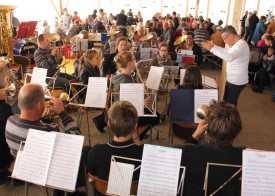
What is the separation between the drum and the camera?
686 cm

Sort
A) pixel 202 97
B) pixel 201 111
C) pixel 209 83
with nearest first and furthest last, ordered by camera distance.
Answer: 1. pixel 201 111
2. pixel 202 97
3. pixel 209 83

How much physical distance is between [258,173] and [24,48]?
22.7 feet

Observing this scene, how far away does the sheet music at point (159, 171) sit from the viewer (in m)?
1.56

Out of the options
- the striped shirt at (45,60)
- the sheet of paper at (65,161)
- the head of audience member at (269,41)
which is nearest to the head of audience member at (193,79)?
the sheet of paper at (65,161)

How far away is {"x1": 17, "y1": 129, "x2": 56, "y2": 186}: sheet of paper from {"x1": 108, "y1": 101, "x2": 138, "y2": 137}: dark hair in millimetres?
406

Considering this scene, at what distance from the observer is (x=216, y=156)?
169 cm

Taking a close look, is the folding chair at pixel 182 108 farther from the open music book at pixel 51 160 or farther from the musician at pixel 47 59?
the musician at pixel 47 59

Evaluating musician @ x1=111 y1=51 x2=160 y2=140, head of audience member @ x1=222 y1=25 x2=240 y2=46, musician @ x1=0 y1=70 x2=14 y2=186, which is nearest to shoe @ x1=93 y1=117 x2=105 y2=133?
musician @ x1=111 y1=51 x2=160 y2=140

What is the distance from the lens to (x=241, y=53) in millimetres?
3615

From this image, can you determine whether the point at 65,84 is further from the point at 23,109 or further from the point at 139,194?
the point at 139,194

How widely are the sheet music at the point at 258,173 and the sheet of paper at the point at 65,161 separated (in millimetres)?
998

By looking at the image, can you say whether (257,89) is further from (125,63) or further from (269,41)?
(125,63)

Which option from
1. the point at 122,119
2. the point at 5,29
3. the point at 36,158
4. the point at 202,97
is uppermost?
the point at 5,29

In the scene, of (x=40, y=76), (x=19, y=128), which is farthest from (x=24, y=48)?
(x=19, y=128)
